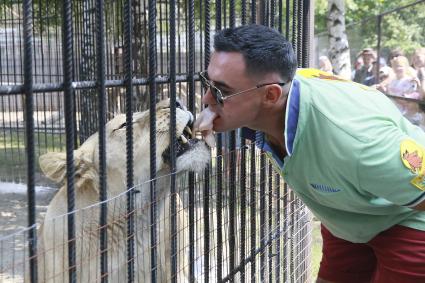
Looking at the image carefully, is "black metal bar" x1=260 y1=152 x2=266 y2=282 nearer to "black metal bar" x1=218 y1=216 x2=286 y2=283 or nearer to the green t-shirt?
"black metal bar" x1=218 y1=216 x2=286 y2=283

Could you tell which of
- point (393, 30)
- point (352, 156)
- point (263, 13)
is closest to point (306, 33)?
point (263, 13)

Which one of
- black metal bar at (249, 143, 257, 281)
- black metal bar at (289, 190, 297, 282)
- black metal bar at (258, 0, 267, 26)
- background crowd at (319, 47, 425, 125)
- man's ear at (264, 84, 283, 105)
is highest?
black metal bar at (258, 0, 267, 26)

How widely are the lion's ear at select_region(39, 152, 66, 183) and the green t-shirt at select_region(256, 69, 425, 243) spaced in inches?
43.6

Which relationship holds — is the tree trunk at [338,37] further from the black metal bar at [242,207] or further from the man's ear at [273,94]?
the man's ear at [273,94]

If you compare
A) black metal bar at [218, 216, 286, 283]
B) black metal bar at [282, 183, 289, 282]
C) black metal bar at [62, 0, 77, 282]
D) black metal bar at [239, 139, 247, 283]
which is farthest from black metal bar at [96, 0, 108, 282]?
black metal bar at [282, 183, 289, 282]

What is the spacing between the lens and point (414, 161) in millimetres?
2342

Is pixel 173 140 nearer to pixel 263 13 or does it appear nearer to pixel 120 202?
pixel 120 202

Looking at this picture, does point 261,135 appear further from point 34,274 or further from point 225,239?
point 34,274

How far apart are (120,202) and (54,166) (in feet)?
1.32

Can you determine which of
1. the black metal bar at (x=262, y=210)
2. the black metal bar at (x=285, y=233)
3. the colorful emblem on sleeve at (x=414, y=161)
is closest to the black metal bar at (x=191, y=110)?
the black metal bar at (x=262, y=210)

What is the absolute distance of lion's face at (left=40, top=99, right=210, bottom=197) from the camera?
10.6 feet

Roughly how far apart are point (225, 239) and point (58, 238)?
109cm

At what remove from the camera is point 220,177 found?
11.5ft

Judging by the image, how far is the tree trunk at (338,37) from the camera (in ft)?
36.3
